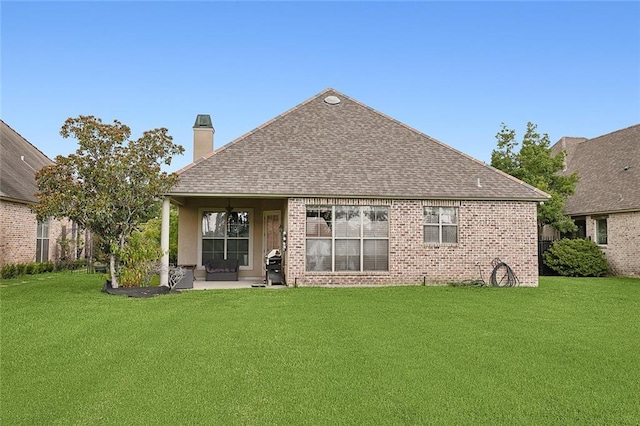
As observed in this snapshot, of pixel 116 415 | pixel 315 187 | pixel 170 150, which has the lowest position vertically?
pixel 116 415

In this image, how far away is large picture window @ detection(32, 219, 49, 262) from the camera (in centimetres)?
2066

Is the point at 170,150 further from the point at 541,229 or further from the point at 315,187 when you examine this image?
the point at 541,229

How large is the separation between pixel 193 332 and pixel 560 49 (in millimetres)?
15530

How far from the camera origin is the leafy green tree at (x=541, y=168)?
71.2 feet

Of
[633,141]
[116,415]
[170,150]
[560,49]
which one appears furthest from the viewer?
[633,141]

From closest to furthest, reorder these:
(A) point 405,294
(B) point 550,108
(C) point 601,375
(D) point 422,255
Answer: (C) point 601,375, (A) point 405,294, (D) point 422,255, (B) point 550,108

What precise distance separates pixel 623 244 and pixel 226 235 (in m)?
15.7

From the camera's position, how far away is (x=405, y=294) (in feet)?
41.3

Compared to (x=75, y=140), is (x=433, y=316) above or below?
below

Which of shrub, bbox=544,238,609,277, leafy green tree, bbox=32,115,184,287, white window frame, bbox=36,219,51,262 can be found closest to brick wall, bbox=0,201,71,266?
white window frame, bbox=36,219,51,262

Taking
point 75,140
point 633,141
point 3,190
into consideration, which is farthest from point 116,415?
point 633,141

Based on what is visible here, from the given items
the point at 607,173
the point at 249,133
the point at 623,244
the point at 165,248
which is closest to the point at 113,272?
the point at 165,248

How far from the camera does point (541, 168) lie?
22.8 metres

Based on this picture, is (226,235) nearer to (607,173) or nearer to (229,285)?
Result: (229,285)
